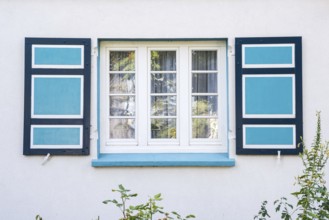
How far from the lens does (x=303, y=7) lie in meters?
4.90

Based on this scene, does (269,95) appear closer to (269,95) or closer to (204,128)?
(269,95)

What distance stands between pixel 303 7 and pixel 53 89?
337 centimetres

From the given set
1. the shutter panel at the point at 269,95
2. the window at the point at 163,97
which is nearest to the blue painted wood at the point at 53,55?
the window at the point at 163,97

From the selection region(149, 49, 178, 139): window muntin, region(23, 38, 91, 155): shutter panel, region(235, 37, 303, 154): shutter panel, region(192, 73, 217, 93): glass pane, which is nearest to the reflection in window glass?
region(192, 73, 217, 93): glass pane

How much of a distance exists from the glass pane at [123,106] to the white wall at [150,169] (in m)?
0.58

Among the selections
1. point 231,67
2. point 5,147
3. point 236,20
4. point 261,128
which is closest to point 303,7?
point 236,20

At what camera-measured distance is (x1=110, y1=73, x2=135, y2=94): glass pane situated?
5.17 metres

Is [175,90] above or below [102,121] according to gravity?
above

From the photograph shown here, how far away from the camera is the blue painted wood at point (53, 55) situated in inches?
191

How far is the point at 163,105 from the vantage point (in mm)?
5176

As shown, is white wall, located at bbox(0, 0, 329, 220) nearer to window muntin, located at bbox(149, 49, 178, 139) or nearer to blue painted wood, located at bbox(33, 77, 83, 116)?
blue painted wood, located at bbox(33, 77, 83, 116)

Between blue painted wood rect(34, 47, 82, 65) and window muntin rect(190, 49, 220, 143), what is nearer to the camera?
blue painted wood rect(34, 47, 82, 65)

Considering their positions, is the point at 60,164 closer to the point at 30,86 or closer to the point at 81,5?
the point at 30,86

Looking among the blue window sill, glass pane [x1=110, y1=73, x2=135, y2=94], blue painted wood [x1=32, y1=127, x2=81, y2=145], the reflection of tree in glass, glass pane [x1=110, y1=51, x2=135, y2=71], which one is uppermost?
glass pane [x1=110, y1=51, x2=135, y2=71]
